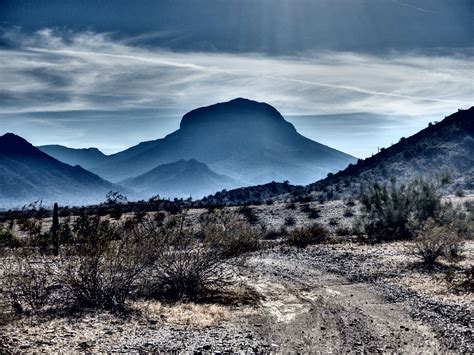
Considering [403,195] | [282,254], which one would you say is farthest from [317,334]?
[403,195]

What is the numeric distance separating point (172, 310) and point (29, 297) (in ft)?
9.28

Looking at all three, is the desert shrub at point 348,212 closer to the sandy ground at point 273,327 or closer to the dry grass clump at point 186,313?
the sandy ground at point 273,327

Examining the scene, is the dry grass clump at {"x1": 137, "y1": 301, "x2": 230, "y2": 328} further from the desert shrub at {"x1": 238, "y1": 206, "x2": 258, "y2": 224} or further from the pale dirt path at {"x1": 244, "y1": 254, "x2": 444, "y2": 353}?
the desert shrub at {"x1": 238, "y1": 206, "x2": 258, "y2": 224}

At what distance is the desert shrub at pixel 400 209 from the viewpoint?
22594 mm

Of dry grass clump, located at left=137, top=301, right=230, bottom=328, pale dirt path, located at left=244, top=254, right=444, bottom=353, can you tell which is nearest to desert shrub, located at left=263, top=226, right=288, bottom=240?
pale dirt path, located at left=244, top=254, right=444, bottom=353

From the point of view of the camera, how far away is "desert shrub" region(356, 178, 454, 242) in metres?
22.6

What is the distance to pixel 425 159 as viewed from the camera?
6212 centimetres

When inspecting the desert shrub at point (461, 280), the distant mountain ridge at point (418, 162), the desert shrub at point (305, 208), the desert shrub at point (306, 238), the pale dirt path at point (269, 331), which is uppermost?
the distant mountain ridge at point (418, 162)

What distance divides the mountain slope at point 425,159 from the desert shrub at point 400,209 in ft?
93.4

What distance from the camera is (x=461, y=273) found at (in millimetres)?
13641

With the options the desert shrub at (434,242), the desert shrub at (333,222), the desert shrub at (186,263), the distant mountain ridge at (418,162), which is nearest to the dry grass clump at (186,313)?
the desert shrub at (186,263)

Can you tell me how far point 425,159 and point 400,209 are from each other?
137ft

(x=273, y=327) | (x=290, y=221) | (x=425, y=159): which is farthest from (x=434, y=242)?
(x=425, y=159)

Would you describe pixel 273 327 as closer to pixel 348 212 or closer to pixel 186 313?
pixel 186 313
